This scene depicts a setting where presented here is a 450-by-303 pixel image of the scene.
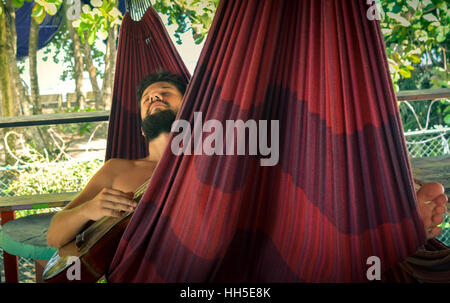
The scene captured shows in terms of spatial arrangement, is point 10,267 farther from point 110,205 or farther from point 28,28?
point 28,28

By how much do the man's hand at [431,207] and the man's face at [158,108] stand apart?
66 centimetres

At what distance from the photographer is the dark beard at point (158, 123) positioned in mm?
1183

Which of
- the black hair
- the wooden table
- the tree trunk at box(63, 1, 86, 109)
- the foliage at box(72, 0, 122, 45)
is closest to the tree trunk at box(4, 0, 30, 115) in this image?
the tree trunk at box(63, 1, 86, 109)

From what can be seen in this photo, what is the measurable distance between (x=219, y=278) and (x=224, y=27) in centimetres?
49

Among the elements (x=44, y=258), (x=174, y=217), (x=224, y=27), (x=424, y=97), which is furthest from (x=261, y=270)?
(x=424, y=97)

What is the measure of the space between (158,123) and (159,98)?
0.08 meters

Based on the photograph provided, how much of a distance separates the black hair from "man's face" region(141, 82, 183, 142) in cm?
2

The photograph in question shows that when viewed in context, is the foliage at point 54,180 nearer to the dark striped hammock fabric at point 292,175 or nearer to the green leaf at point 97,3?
the green leaf at point 97,3

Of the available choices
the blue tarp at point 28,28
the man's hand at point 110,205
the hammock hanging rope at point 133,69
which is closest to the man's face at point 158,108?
the hammock hanging rope at point 133,69

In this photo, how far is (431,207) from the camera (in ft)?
2.82

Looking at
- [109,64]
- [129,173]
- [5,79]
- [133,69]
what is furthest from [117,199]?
[109,64]

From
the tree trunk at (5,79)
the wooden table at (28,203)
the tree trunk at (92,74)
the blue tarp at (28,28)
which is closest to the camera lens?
the wooden table at (28,203)

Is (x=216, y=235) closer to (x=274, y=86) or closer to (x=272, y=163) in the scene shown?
(x=272, y=163)

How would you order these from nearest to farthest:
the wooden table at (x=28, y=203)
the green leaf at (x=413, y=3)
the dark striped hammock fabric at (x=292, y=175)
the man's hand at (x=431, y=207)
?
the dark striped hammock fabric at (x=292, y=175), the man's hand at (x=431, y=207), the wooden table at (x=28, y=203), the green leaf at (x=413, y=3)
